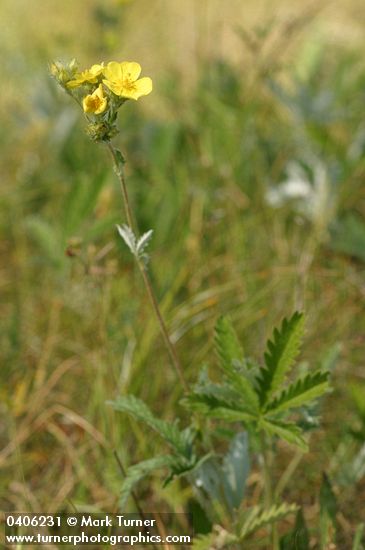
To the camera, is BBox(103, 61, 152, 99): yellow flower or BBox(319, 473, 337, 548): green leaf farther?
BBox(319, 473, 337, 548): green leaf

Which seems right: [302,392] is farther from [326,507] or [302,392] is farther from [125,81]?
[125,81]

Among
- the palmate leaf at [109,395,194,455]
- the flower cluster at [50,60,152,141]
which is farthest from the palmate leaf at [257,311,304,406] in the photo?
the flower cluster at [50,60,152,141]

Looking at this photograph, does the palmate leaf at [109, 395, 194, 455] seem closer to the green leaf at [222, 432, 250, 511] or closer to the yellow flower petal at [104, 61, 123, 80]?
the green leaf at [222, 432, 250, 511]

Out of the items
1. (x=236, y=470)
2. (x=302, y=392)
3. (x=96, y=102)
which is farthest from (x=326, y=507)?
(x=96, y=102)

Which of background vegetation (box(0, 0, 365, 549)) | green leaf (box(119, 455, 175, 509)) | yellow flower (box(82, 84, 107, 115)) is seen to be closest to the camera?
yellow flower (box(82, 84, 107, 115))

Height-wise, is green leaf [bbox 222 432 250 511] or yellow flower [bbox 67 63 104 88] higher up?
yellow flower [bbox 67 63 104 88]

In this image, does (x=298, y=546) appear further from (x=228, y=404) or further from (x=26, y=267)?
(x=26, y=267)
